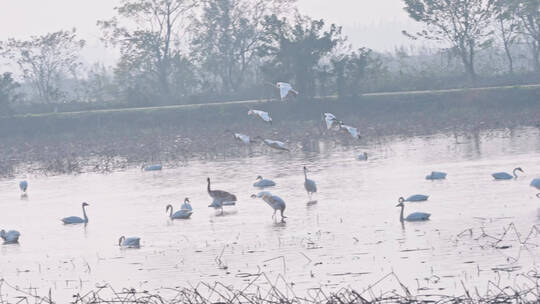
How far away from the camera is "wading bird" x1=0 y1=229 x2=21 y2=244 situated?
67.7ft

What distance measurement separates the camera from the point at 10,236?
20.6m

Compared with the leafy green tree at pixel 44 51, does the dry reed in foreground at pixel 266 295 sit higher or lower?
lower

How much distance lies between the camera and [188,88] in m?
71.6

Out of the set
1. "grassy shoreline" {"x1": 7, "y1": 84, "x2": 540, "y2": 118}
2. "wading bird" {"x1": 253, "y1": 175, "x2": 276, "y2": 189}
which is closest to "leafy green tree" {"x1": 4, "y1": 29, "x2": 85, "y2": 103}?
"grassy shoreline" {"x1": 7, "y1": 84, "x2": 540, "y2": 118}

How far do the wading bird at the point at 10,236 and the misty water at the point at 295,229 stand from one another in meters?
0.23

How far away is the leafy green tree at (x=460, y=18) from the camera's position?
205ft

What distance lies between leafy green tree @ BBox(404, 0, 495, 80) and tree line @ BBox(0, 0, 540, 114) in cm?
7

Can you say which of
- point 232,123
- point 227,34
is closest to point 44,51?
point 227,34

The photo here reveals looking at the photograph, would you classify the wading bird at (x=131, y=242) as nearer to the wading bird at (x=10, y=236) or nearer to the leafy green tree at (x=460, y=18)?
the wading bird at (x=10, y=236)

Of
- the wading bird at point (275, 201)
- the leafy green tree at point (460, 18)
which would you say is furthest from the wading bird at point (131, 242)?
the leafy green tree at point (460, 18)

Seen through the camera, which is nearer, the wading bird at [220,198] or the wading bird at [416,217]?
the wading bird at [416,217]

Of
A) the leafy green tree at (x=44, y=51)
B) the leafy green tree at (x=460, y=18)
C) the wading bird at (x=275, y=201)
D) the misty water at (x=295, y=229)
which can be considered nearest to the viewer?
the misty water at (x=295, y=229)

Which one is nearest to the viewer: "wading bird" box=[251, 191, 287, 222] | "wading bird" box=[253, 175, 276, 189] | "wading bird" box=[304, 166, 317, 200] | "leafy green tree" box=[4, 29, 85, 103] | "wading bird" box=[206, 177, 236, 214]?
"wading bird" box=[251, 191, 287, 222]

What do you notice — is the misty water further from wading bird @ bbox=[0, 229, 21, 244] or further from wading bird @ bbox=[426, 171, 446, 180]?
wading bird @ bbox=[426, 171, 446, 180]
